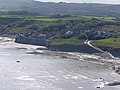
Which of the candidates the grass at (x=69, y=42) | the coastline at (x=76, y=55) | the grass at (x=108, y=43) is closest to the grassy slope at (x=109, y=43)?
the grass at (x=108, y=43)

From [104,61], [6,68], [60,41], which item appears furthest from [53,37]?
[6,68]

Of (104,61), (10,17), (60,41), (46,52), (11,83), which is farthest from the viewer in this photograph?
(10,17)

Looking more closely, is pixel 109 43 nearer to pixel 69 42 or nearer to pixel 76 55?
pixel 76 55

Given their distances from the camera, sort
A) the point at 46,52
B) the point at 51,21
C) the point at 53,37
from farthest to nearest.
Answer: the point at 51,21, the point at 53,37, the point at 46,52

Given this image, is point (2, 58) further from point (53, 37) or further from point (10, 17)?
point (10, 17)

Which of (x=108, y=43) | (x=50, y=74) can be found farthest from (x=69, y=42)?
(x=50, y=74)

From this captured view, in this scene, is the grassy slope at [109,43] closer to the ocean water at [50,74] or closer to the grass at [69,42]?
the grass at [69,42]

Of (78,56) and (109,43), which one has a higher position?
(109,43)

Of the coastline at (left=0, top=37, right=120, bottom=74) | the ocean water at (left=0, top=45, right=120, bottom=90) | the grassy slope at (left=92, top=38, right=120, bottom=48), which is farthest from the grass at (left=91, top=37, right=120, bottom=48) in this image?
the ocean water at (left=0, top=45, right=120, bottom=90)
